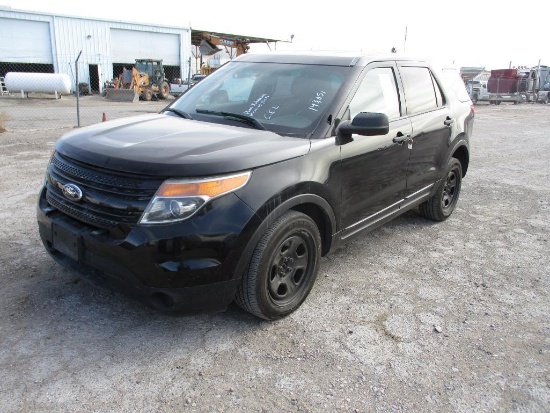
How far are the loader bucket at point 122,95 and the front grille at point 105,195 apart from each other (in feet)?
83.3

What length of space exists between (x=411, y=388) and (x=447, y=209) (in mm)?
3283

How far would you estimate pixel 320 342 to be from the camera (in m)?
2.96

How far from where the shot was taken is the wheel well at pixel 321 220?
3.18 metres

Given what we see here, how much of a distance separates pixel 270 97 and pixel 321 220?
1.08 metres

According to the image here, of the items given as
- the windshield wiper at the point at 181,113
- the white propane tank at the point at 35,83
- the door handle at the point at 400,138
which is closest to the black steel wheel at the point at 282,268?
the door handle at the point at 400,138

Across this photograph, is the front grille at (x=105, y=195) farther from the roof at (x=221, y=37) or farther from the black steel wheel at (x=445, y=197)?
the roof at (x=221, y=37)

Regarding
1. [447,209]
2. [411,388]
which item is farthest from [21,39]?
[411,388]

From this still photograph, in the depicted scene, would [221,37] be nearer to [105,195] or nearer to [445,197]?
[445,197]

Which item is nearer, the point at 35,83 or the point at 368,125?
the point at 368,125

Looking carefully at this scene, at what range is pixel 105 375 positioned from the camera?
257 centimetres

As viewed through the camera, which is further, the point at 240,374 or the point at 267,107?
the point at 267,107

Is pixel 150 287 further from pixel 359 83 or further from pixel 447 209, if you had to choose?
pixel 447 209

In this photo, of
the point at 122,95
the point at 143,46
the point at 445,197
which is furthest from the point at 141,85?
the point at 445,197

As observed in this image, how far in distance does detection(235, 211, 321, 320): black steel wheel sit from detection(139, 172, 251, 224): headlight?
47 centimetres
